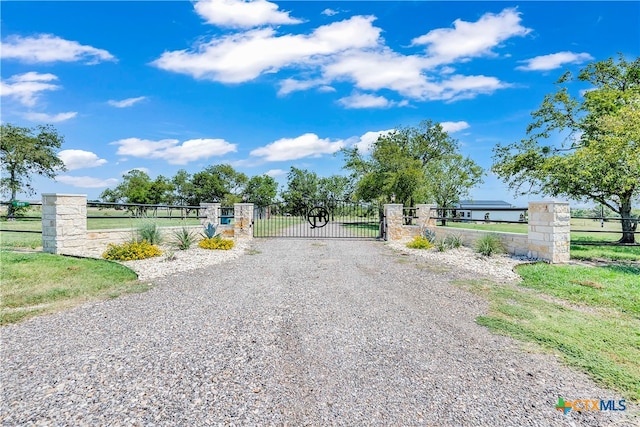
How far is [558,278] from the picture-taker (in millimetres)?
6418

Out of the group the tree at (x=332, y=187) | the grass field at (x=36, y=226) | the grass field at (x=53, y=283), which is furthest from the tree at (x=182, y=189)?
the grass field at (x=53, y=283)

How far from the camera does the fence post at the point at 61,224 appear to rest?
8.25 m

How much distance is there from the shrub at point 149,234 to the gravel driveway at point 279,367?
5.29 meters

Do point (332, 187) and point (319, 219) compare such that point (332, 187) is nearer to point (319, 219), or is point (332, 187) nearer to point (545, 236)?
point (319, 219)

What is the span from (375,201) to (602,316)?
22460 mm

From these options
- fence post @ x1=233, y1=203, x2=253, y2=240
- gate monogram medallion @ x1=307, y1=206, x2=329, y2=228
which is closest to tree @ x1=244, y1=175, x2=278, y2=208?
gate monogram medallion @ x1=307, y1=206, x2=329, y2=228

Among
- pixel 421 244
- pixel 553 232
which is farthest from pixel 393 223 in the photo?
pixel 553 232

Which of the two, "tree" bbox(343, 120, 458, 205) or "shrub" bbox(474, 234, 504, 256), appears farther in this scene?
"tree" bbox(343, 120, 458, 205)

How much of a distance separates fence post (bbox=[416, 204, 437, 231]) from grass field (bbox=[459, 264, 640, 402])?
23.2ft

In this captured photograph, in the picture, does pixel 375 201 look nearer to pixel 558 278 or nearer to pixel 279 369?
pixel 558 278

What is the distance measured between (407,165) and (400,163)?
50 centimetres

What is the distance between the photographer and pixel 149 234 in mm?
9969

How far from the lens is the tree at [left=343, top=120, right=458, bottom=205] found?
21734 mm

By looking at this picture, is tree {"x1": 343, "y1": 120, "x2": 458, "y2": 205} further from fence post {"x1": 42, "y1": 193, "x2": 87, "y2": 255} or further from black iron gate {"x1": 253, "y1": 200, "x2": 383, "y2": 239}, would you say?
fence post {"x1": 42, "y1": 193, "x2": 87, "y2": 255}
